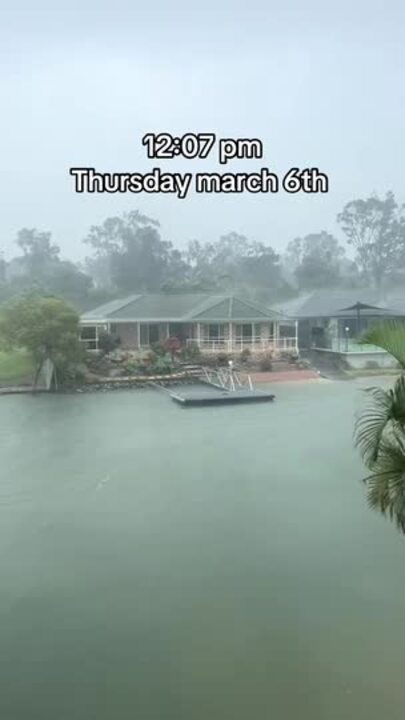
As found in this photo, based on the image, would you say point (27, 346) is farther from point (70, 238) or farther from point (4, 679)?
point (4, 679)

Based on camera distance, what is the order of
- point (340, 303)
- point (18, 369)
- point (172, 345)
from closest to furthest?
point (340, 303) → point (18, 369) → point (172, 345)

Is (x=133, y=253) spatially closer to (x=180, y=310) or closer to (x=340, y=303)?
(x=180, y=310)

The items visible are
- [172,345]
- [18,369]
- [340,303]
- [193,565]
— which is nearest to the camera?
[193,565]

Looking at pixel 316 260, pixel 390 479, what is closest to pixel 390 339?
pixel 390 479

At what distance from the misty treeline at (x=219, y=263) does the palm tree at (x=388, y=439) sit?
173 centimetres

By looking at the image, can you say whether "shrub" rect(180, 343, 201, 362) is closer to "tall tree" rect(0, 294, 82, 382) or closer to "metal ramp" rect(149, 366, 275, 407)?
"metal ramp" rect(149, 366, 275, 407)

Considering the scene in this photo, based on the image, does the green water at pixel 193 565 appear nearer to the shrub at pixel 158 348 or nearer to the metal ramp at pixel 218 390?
the metal ramp at pixel 218 390

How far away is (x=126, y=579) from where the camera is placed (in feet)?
8.48

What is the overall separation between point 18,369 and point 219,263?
4.22 ft

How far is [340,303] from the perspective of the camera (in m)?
3.53

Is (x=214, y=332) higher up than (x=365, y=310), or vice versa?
(x=365, y=310)

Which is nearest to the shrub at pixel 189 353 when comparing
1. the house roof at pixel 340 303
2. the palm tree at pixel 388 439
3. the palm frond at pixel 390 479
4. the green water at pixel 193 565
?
the green water at pixel 193 565

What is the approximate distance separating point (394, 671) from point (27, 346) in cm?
246

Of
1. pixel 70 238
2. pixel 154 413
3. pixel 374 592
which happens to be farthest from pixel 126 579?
pixel 70 238
